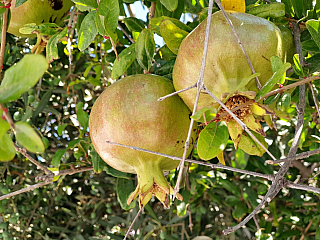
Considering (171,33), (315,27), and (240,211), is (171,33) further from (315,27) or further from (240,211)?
(240,211)

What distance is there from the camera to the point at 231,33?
2.20ft

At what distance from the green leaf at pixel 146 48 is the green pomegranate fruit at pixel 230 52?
0.24m

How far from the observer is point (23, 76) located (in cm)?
43

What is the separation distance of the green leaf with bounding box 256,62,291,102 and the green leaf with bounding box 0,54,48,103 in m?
0.41

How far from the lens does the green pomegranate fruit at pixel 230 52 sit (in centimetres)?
67

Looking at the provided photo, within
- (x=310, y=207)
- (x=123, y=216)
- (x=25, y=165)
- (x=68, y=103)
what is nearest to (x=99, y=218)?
(x=123, y=216)

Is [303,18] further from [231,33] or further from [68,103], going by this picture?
[68,103]

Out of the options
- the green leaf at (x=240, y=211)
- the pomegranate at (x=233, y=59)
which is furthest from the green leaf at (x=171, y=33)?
the green leaf at (x=240, y=211)

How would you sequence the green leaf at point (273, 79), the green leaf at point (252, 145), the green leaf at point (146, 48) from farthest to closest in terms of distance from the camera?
the green leaf at point (146, 48) < the green leaf at point (252, 145) < the green leaf at point (273, 79)

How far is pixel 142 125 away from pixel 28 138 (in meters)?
0.38

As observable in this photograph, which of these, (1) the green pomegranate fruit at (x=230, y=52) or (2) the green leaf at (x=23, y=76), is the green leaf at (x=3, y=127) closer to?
(2) the green leaf at (x=23, y=76)

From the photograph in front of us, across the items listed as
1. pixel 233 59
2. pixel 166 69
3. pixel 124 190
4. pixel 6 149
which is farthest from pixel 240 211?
pixel 6 149

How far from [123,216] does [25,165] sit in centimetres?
76

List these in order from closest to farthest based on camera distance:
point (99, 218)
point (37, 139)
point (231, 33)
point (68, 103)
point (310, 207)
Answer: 1. point (37, 139)
2. point (231, 33)
3. point (310, 207)
4. point (68, 103)
5. point (99, 218)
